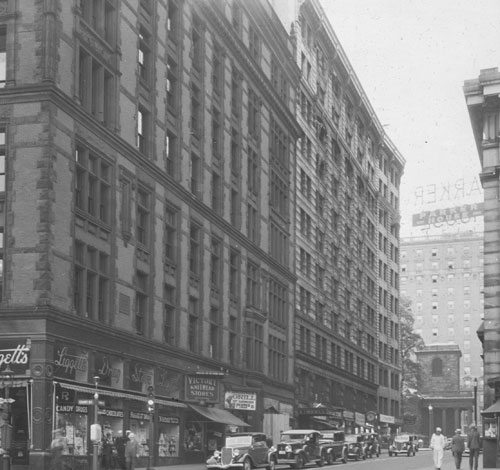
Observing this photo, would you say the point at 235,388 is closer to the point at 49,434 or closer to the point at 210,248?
the point at 210,248

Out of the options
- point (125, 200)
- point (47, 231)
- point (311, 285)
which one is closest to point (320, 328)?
point (311, 285)

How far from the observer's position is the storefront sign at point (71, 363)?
136ft

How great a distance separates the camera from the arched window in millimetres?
168375

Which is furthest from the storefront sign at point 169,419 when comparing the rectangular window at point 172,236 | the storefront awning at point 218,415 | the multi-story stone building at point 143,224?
the rectangular window at point 172,236

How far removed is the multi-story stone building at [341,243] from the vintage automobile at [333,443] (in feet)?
51.4

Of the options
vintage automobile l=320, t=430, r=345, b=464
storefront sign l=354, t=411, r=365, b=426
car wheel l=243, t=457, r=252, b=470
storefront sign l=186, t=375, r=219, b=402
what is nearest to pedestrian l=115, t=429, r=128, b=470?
car wheel l=243, t=457, r=252, b=470

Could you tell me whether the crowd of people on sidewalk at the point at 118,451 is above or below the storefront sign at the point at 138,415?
below

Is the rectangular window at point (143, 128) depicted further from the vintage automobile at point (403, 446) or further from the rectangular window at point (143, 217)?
the vintage automobile at point (403, 446)

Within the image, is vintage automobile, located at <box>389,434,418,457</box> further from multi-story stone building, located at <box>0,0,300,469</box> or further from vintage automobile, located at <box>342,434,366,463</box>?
vintage automobile, located at <box>342,434,366,463</box>

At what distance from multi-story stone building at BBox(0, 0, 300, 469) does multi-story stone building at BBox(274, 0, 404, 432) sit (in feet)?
25.2

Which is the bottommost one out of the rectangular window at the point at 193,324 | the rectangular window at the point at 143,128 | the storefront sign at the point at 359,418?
the storefront sign at the point at 359,418

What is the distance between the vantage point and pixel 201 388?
56.8 metres

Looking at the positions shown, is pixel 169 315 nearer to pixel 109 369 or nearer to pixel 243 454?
pixel 109 369

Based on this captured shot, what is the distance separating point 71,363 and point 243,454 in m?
9.17
